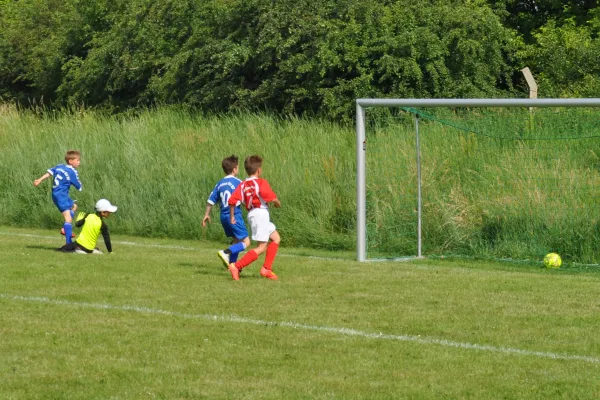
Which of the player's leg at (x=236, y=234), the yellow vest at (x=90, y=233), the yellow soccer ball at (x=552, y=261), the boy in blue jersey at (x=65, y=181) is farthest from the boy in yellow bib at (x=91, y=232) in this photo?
the yellow soccer ball at (x=552, y=261)

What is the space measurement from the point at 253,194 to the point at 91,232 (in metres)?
3.82

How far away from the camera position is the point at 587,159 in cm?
1565

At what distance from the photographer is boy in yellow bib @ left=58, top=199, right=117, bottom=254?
15391 mm

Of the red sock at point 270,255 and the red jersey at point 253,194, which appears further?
the red sock at point 270,255

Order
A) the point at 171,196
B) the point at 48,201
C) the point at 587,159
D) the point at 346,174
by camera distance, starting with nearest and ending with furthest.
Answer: the point at 587,159 < the point at 346,174 < the point at 171,196 < the point at 48,201

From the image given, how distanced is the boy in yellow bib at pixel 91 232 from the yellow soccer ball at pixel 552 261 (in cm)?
599

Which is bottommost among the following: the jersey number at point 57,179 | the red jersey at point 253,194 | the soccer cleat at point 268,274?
the soccer cleat at point 268,274

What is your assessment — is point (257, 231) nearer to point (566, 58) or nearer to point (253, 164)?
point (253, 164)

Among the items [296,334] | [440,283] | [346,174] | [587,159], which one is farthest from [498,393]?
[346,174]

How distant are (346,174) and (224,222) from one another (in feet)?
18.2

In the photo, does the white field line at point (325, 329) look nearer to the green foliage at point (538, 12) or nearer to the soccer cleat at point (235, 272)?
the soccer cleat at point (235, 272)

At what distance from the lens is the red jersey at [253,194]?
12.4 metres

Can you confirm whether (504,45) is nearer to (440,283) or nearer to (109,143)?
(109,143)

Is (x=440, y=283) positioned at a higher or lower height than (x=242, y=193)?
lower
